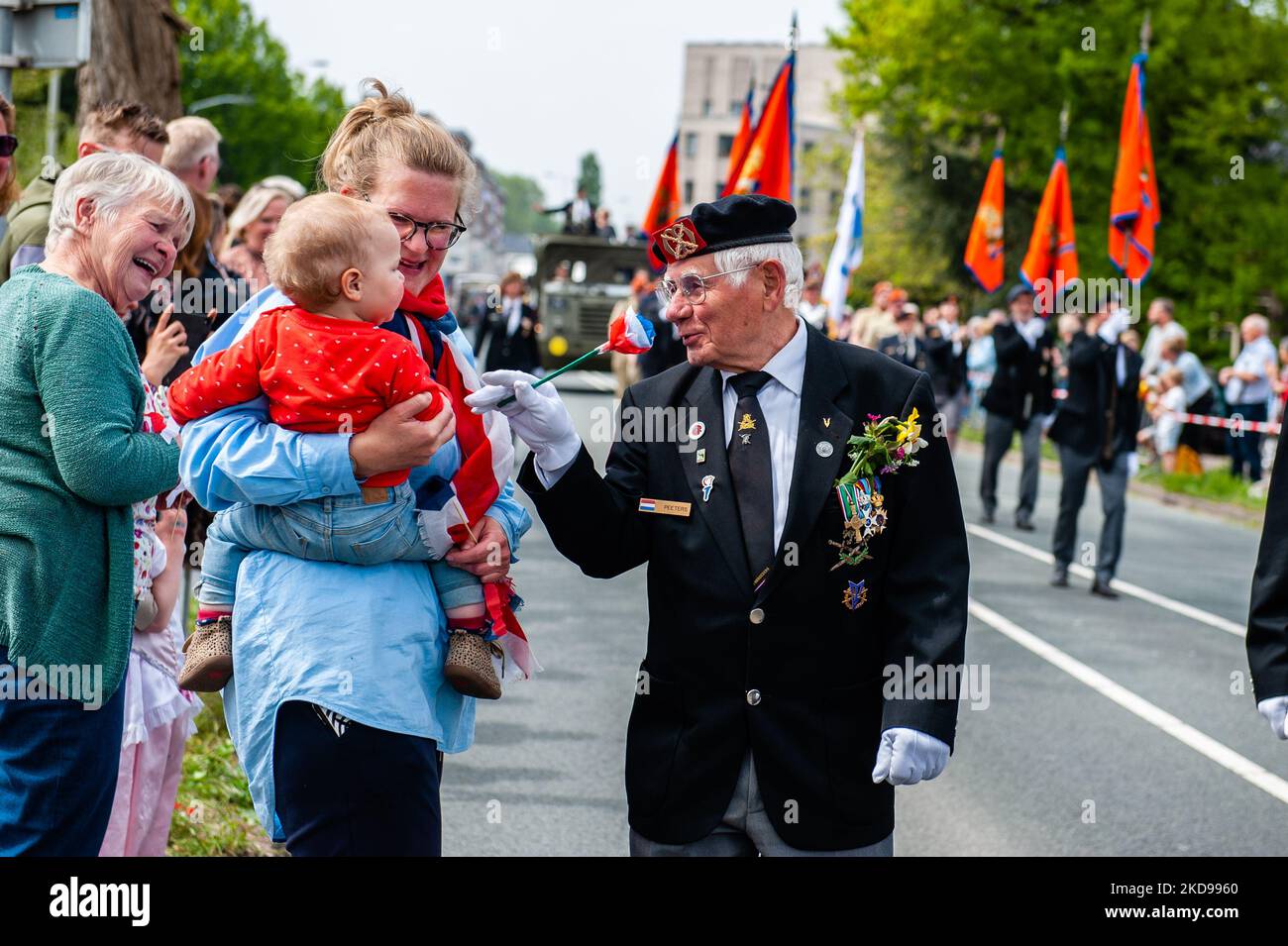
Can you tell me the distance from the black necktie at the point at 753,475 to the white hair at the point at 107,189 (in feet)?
4.26

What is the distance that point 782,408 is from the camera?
3424 millimetres

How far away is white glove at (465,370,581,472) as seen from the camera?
3045 mm

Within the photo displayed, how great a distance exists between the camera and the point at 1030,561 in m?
12.9

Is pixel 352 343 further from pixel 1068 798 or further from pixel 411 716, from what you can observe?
pixel 1068 798

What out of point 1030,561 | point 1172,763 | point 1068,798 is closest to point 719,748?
point 1068,798

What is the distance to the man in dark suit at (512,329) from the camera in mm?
16453

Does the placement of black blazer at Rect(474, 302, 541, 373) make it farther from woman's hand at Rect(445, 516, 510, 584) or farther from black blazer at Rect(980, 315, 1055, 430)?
woman's hand at Rect(445, 516, 510, 584)

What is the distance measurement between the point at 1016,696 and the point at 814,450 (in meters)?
5.07

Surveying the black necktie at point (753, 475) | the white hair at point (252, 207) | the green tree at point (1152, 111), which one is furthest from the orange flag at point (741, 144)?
the green tree at point (1152, 111)

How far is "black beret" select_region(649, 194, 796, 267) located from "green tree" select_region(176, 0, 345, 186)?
5591cm

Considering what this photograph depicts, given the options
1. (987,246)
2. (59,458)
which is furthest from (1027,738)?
(987,246)

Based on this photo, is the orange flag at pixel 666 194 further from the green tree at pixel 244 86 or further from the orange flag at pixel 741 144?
the green tree at pixel 244 86

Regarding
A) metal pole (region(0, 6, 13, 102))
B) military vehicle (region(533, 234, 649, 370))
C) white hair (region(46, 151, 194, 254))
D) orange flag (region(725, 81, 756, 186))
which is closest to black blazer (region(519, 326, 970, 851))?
white hair (region(46, 151, 194, 254))
